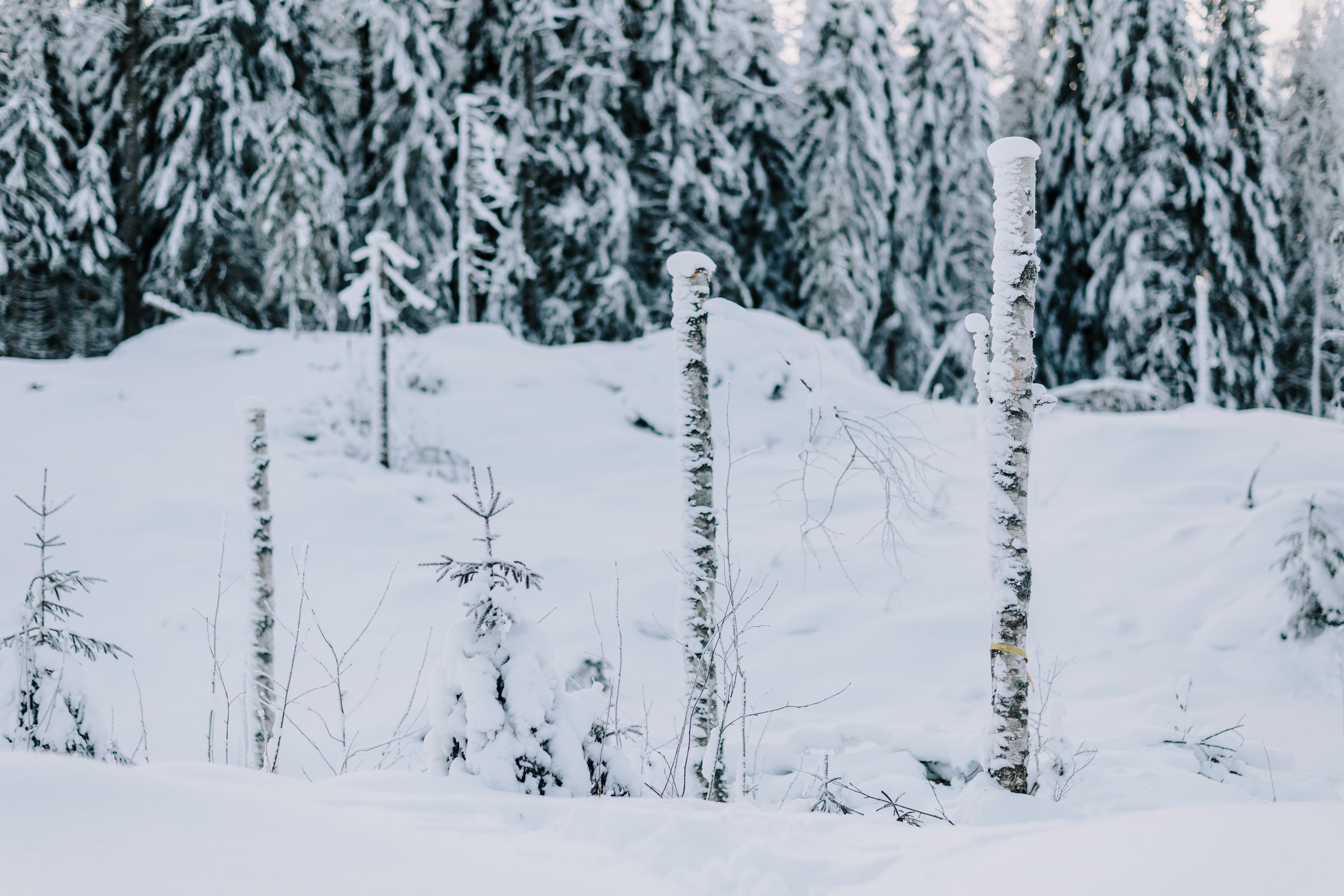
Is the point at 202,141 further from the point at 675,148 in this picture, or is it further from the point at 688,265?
the point at 688,265

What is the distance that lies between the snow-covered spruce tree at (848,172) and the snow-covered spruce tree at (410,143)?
8105 millimetres

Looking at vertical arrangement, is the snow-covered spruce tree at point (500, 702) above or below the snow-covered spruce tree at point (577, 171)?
below

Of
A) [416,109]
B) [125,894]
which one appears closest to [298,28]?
[416,109]

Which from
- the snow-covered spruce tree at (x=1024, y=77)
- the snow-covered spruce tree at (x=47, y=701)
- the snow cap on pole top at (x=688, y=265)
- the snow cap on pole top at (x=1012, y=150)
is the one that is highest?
the snow-covered spruce tree at (x=1024, y=77)

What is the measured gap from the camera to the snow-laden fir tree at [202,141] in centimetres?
1562

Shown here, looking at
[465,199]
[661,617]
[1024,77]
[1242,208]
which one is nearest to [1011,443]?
[661,617]

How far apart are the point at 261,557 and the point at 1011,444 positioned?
481 centimetres

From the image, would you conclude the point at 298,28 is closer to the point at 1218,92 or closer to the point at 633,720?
the point at 633,720

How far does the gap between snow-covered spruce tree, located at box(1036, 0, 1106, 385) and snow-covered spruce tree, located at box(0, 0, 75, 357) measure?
2025 cm

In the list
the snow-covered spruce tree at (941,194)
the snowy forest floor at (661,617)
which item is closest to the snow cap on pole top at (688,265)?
the snowy forest floor at (661,617)

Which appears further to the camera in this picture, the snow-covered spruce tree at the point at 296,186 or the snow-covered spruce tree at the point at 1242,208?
the snow-covered spruce tree at the point at 1242,208

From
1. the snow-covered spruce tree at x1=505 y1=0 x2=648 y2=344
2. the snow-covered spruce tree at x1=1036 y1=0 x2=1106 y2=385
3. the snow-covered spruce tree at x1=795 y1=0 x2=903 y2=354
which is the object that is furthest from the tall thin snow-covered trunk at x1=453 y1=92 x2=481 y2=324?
the snow-covered spruce tree at x1=1036 y1=0 x2=1106 y2=385

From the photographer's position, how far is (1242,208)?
19.5 meters

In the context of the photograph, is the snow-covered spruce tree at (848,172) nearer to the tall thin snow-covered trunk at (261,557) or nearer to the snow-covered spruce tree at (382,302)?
the snow-covered spruce tree at (382,302)
